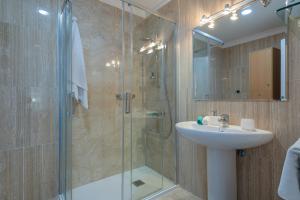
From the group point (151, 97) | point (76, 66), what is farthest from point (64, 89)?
point (151, 97)

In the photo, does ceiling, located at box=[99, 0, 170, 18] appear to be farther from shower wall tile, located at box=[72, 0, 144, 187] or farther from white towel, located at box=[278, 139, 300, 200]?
white towel, located at box=[278, 139, 300, 200]

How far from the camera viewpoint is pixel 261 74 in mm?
1205

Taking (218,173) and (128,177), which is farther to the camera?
(128,177)

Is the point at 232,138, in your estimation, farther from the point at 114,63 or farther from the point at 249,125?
the point at 114,63

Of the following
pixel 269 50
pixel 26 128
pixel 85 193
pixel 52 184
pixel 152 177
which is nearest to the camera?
pixel 269 50

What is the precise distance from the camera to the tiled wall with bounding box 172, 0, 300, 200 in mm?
1054

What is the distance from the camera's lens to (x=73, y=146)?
1.77m

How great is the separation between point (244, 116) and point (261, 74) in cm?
35

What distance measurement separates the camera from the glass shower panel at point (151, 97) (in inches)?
75.7

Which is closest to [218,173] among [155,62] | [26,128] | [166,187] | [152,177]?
[166,187]

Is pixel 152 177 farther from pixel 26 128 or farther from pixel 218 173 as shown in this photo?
pixel 26 128

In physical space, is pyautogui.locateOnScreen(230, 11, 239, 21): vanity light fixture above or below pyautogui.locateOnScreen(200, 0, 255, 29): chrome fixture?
below

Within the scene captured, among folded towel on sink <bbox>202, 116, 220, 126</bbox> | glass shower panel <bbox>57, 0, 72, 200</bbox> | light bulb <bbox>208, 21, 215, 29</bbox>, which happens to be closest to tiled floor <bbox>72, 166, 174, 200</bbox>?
glass shower panel <bbox>57, 0, 72, 200</bbox>

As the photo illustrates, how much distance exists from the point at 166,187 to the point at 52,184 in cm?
120
